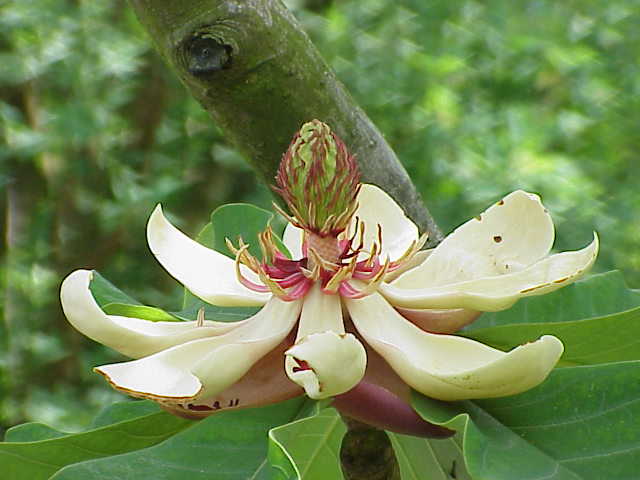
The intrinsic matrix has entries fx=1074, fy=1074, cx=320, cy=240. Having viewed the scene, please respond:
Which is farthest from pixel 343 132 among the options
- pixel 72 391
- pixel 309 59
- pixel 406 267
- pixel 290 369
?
pixel 72 391

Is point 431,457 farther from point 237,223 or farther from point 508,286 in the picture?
point 237,223

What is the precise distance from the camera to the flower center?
0.55m

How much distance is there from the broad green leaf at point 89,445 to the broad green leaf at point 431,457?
133mm

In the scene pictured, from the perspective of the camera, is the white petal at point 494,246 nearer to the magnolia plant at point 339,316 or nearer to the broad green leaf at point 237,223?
the magnolia plant at point 339,316

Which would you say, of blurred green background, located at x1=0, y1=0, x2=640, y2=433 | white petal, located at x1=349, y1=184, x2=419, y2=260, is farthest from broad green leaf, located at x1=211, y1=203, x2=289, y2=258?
blurred green background, located at x1=0, y1=0, x2=640, y2=433

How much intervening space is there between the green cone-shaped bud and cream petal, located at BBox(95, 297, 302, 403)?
6 centimetres

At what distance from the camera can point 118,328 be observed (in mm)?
539

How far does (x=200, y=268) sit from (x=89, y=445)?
0.13 metres

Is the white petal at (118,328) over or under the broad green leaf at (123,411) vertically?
over

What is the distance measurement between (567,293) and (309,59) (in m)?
0.23

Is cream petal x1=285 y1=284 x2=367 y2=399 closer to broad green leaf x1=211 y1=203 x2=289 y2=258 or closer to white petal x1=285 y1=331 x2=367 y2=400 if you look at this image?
white petal x1=285 y1=331 x2=367 y2=400

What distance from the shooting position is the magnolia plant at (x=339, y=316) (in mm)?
481

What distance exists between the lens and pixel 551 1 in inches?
112

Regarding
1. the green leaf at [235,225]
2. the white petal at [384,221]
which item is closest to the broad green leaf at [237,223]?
the green leaf at [235,225]
